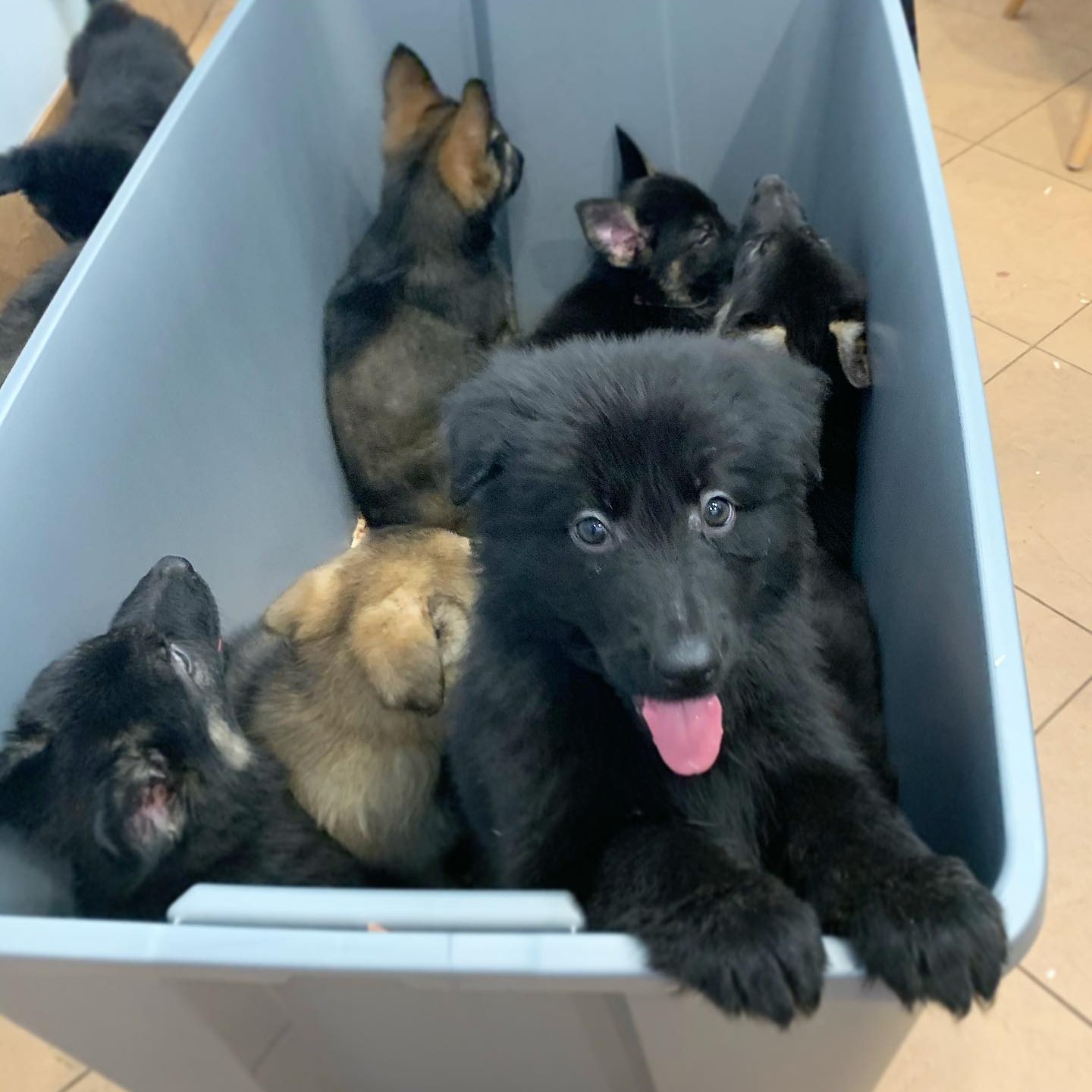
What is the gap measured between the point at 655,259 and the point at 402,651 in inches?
46.8

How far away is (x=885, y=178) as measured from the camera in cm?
169

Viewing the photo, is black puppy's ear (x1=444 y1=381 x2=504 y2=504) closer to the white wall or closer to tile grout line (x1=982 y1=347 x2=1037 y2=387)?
tile grout line (x1=982 y1=347 x2=1037 y2=387)

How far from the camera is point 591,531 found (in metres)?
1.08

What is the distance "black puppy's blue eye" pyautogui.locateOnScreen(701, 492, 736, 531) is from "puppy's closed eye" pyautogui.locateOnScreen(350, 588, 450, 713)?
22.3 inches

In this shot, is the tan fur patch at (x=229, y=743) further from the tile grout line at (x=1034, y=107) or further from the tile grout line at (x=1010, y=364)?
the tile grout line at (x=1034, y=107)

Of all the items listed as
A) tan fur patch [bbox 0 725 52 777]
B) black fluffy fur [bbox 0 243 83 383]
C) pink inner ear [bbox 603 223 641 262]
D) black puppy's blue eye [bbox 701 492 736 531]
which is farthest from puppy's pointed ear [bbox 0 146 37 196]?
black puppy's blue eye [bbox 701 492 736 531]

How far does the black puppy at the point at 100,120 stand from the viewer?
2.31 m

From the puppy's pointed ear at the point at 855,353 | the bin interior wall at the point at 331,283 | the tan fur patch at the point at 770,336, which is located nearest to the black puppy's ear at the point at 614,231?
the bin interior wall at the point at 331,283

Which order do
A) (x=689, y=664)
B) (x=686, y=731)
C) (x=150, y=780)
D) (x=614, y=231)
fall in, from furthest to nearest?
1. (x=614, y=231)
2. (x=150, y=780)
3. (x=686, y=731)
4. (x=689, y=664)

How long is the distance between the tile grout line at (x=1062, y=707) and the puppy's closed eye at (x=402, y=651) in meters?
1.10

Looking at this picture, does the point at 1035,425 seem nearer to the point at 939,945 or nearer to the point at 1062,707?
the point at 1062,707

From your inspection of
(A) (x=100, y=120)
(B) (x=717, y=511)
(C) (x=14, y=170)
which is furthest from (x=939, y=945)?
(A) (x=100, y=120)

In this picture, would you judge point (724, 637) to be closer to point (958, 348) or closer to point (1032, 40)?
point (958, 348)

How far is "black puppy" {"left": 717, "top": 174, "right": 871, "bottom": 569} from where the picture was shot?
1.77 m
